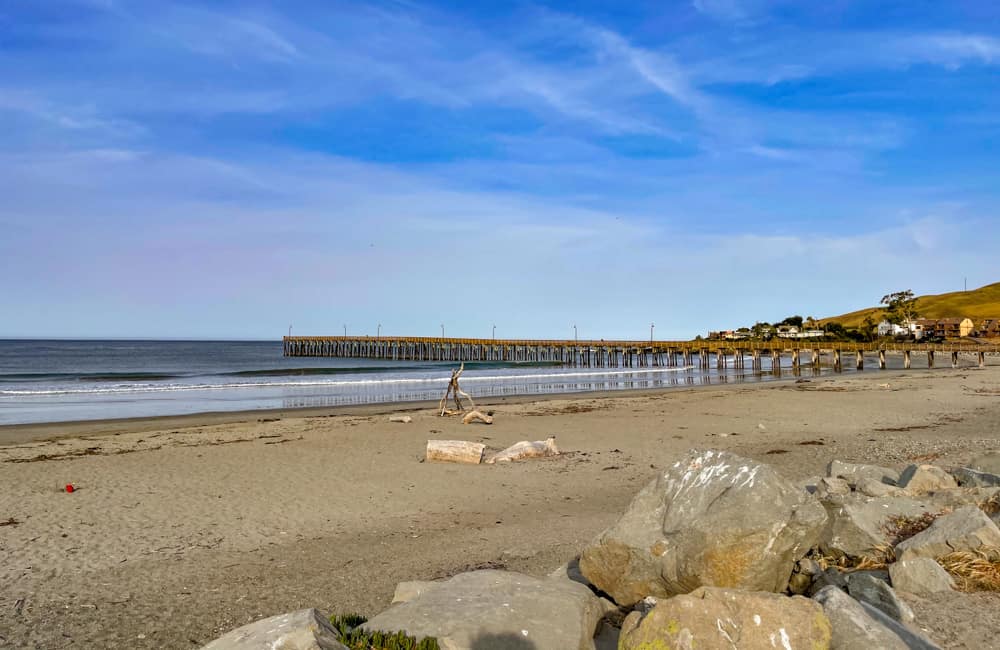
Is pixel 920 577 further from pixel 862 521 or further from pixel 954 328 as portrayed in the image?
pixel 954 328

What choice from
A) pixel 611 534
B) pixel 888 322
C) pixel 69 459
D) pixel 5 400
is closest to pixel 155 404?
pixel 5 400

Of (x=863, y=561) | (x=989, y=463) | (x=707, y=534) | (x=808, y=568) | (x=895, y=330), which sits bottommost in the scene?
(x=863, y=561)

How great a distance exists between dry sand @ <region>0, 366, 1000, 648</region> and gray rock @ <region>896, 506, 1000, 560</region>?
516 mm

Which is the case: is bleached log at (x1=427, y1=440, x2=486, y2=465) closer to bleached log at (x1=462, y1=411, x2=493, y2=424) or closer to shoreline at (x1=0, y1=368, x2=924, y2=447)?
bleached log at (x1=462, y1=411, x2=493, y2=424)

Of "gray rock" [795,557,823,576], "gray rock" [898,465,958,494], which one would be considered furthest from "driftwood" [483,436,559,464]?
"gray rock" [795,557,823,576]

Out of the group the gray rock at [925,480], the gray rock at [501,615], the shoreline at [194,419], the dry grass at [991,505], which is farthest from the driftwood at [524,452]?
the shoreline at [194,419]

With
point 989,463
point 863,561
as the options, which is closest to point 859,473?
point 989,463

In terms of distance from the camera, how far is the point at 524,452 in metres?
14.2

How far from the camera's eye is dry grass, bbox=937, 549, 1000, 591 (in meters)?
5.15

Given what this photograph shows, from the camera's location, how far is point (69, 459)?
49.1 feet

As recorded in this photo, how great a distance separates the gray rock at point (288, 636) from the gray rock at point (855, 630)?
2686mm

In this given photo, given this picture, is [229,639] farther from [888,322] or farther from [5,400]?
[888,322]

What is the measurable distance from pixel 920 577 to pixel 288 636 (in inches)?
178

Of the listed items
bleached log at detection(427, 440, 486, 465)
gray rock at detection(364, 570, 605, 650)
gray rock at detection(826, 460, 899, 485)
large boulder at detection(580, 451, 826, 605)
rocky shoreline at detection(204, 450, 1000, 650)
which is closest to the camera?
rocky shoreline at detection(204, 450, 1000, 650)
